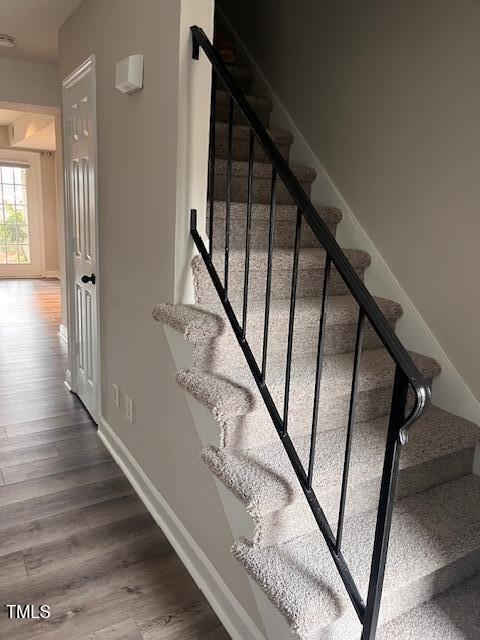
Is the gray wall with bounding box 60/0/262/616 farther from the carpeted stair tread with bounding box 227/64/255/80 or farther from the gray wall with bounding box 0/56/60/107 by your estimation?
the gray wall with bounding box 0/56/60/107

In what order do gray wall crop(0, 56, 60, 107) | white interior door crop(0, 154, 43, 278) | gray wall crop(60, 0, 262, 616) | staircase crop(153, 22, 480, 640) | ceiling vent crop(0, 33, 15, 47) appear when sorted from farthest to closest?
white interior door crop(0, 154, 43, 278), gray wall crop(0, 56, 60, 107), ceiling vent crop(0, 33, 15, 47), gray wall crop(60, 0, 262, 616), staircase crop(153, 22, 480, 640)

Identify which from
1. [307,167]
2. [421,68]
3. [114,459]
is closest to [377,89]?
[421,68]

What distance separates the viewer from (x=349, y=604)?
1365mm

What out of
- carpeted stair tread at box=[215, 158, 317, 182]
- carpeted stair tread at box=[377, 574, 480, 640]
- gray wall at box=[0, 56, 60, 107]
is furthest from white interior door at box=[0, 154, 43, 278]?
carpeted stair tread at box=[377, 574, 480, 640]

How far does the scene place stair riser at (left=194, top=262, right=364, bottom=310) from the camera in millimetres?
1965

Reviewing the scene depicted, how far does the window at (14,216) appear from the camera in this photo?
8.56 metres

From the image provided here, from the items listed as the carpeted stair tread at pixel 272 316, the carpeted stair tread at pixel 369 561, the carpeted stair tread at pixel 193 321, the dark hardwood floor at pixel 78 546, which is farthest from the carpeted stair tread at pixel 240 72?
the carpeted stair tread at pixel 369 561

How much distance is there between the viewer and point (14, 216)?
871 cm

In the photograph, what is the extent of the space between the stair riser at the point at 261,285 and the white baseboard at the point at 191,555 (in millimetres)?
989

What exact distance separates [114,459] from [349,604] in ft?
5.72

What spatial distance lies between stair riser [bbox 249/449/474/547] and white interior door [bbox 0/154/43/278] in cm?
856

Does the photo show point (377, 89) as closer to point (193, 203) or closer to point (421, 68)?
point (421, 68)

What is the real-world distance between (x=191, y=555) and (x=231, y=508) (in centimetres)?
55

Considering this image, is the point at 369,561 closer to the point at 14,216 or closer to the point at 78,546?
the point at 78,546
